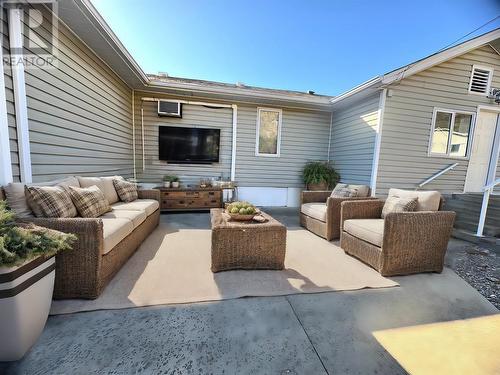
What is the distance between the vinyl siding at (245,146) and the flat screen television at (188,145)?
0.15 metres

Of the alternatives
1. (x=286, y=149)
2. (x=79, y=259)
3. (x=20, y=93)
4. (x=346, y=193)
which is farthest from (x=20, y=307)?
(x=286, y=149)

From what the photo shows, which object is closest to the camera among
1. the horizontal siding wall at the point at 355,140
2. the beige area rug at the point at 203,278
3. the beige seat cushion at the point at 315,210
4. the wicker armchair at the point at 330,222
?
the beige area rug at the point at 203,278

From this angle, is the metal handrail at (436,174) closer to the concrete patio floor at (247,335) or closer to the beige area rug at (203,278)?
the beige area rug at (203,278)

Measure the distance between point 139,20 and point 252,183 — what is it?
3.90 meters

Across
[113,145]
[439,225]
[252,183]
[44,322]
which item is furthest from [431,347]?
[113,145]

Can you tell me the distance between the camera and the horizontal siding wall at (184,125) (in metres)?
4.93

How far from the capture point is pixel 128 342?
128 cm

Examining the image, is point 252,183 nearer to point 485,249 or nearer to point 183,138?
point 183,138

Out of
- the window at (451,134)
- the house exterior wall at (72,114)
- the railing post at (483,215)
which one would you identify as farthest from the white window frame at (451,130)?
the house exterior wall at (72,114)

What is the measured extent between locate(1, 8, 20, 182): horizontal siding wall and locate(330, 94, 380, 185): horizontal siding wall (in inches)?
211

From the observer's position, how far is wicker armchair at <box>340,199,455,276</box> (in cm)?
217

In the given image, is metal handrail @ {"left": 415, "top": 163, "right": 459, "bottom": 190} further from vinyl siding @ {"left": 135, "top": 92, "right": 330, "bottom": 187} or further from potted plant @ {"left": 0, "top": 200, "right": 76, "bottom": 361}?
potted plant @ {"left": 0, "top": 200, "right": 76, "bottom": 361}

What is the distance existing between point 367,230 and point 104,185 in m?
3.44

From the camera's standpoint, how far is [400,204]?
8.46 feet
